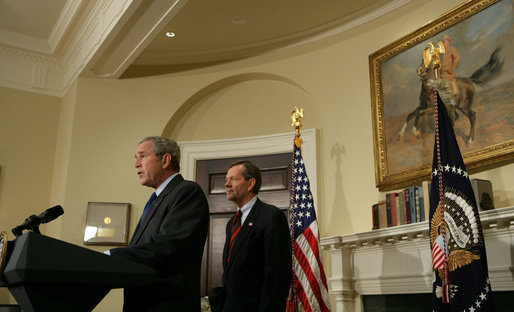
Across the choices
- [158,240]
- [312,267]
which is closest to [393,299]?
[312,267]

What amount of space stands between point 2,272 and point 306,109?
4704 mm

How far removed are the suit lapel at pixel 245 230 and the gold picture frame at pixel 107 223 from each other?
9.84 ft

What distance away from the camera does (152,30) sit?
5523 mm

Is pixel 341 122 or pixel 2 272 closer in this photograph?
pixel 2 272

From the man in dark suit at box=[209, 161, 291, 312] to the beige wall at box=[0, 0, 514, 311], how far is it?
1.97 meters

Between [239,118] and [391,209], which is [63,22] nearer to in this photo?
A: [239,118]

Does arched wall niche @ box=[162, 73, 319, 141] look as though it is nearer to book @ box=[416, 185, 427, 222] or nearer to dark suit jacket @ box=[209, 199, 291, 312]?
book @ box=[416, 185, 427, 222]

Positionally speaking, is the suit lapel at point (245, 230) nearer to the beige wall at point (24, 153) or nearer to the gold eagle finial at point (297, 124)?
the gold eagle finial at point (297, 124)

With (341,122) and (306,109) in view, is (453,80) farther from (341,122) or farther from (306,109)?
(306,109)

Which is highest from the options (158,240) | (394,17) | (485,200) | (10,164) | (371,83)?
(394,17)

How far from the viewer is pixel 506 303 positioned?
11.7 ft

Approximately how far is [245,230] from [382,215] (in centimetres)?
169

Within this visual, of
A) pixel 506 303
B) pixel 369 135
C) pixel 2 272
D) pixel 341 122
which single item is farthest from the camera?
pixel 341 122

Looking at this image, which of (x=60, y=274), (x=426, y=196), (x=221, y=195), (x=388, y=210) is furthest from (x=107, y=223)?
(x=60, y=274)
